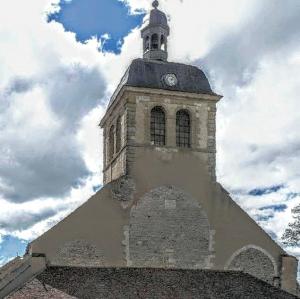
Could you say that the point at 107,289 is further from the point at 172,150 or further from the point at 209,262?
the point at 172,150

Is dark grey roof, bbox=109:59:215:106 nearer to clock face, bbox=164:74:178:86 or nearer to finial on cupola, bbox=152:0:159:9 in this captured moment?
clock face, bbox=164:74:178:86

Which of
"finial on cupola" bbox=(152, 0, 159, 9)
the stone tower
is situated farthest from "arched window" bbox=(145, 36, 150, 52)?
"finial on cupola" bbox=(152, 0, 159, 9)

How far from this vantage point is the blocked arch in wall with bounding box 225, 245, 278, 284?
26250 millimetres

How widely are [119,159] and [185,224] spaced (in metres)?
3.94

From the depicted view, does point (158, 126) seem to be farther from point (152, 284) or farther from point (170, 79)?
point (152, 284)

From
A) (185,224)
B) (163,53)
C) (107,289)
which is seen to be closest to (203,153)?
(185,224)

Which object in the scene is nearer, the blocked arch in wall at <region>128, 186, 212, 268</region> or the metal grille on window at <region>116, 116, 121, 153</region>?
the blocked arch in wall at <region>128, 186, 212, 268</region>

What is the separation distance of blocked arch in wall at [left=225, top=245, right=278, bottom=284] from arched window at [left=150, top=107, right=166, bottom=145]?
17.8 feet

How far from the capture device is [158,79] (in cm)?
2797

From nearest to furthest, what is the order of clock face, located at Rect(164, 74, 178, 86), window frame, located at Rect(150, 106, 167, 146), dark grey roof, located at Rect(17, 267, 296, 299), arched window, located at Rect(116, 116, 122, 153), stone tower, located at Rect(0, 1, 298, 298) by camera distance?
1. dark grey roof, located at Rect(17, 267, 296, 299)
2. stone tower, located at Rect(0, 1, 298, 298)
3. window frame, located at Rect(150, 106, 167, 146)
4. clock face, located at Rect(164, 74, 178, 86)
5. arched window, located at Rect(116, 116, 122, 153)

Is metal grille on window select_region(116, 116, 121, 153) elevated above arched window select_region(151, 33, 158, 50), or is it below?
below

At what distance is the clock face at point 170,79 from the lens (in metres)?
28.0

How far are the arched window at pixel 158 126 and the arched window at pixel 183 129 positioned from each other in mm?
618

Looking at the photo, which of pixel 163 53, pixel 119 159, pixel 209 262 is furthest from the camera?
pixel 163 53
